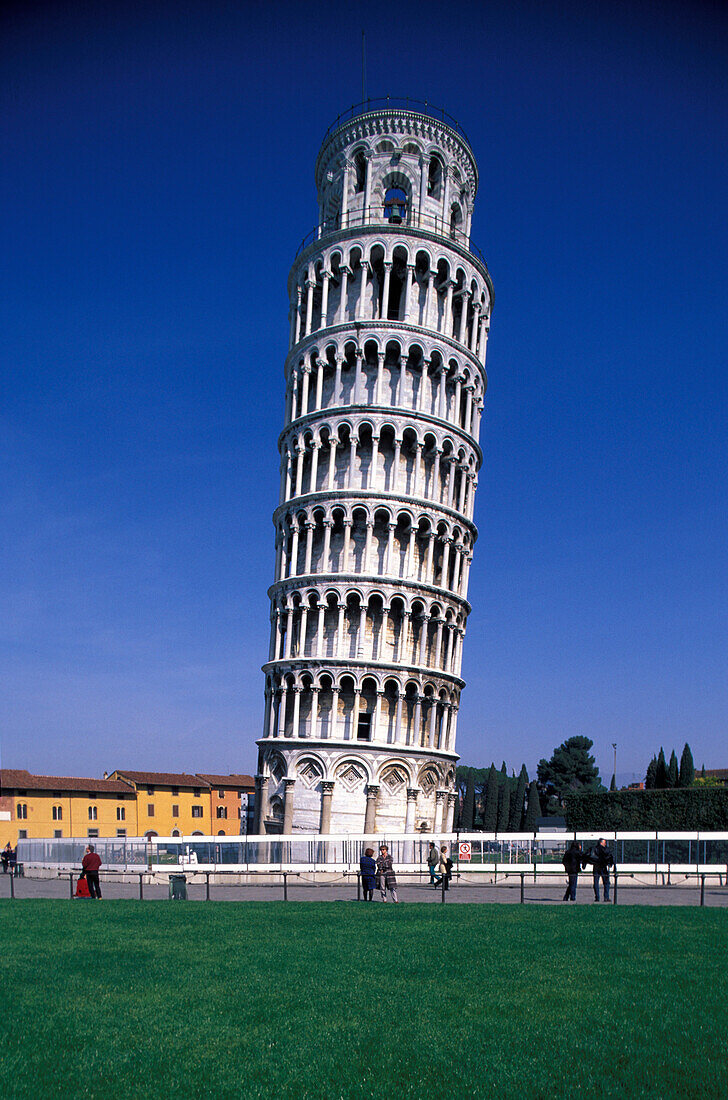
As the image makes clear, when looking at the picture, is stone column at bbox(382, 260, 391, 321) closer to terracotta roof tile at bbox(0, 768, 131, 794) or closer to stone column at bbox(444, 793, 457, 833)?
stone column at bbox(444, 793, 457, 833)

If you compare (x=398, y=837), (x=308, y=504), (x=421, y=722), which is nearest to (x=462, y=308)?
(x=308, y=504)

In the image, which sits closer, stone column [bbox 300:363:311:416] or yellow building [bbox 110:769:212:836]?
stone column [bbox 300:363:311:416]

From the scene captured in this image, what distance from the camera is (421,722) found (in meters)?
47.8

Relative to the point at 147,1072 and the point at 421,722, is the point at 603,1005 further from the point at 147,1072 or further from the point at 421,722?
the point at 421,722

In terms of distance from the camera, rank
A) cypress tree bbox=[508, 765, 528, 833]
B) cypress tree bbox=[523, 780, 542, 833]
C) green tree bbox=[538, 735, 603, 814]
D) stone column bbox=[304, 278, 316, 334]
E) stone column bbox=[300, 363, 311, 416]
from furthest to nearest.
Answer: green tree bbox=[538, 735, 603, 814] → cypress tree bbox=[508, 765, 528, 833] → cypress tree bbox=[523, 780, 542, 833] → stone column bbox=[304, 278, 316, 334] → stone column bbox=[300, 363, 311, 416]

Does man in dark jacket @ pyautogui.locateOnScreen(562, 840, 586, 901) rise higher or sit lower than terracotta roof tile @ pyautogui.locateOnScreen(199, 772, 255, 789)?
higher

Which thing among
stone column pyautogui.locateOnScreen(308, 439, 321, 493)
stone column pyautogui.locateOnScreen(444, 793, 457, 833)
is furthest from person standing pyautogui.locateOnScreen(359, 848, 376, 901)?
stone column pyautogui.locateOnScreen(308, 439, 321, 493)

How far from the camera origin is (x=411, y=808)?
45.8 meters

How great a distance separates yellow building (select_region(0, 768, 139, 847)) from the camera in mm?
91125

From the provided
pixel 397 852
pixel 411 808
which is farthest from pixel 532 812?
pixel 397 852

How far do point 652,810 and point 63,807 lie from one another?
2605 inches

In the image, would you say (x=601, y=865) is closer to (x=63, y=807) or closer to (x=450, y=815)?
(x=450, y=815)

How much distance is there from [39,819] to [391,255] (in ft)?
230

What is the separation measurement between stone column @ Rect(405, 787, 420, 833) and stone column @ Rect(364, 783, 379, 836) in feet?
6.21
